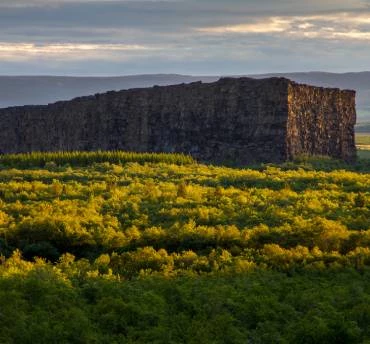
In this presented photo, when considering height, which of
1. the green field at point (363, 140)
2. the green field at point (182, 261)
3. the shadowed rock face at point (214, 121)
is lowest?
the green field at point (363, 140)

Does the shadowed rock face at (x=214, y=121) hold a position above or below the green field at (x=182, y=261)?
above

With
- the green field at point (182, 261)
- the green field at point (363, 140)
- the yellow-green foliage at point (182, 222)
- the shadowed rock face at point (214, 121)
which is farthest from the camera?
the green field at point (363, 140)

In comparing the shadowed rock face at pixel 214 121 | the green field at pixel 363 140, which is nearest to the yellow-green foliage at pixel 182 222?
the shadowed rock face at pixel 214 121

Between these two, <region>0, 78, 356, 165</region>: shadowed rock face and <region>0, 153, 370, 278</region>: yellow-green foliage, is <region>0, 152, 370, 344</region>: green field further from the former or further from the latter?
<region>0, 78, 356, 165</region>: shadowed rock face

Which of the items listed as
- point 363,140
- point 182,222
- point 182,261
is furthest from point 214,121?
point 363,140

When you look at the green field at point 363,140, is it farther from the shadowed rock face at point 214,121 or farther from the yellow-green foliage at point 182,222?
the yellow-green foliage at point 182,222

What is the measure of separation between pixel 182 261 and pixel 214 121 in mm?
24682

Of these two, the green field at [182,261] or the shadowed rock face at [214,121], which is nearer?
the green field at [182,261]

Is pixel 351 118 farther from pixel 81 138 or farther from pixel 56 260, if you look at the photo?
pixel 56 260

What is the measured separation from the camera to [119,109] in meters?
45.0

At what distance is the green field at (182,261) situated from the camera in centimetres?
1303

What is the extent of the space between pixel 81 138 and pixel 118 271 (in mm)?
32484

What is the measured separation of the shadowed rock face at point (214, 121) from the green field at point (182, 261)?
12546 millimetres

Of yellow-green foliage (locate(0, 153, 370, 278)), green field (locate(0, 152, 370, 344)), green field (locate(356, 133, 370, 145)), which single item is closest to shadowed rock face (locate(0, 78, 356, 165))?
green field (locate(0, 152, 370, 344))
